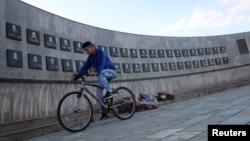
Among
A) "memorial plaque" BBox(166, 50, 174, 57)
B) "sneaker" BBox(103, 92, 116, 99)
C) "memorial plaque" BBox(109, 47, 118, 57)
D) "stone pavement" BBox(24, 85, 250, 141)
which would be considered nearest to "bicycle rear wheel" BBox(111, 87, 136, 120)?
"sneaker" BBox(103, 92, 116, 99)

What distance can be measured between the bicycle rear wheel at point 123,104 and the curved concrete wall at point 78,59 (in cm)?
185

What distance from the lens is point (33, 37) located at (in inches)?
281

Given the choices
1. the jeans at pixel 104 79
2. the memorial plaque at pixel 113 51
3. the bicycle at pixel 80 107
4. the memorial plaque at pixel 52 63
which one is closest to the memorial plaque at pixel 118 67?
the memorial plaque at pixel 113 51

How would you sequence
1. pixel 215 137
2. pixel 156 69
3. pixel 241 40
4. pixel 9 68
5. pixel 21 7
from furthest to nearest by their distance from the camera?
pixel 241 40
pixel 156 69
pixel 21 7
pixel 9 68
pixel 215 137

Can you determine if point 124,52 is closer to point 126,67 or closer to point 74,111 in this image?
point 126,67

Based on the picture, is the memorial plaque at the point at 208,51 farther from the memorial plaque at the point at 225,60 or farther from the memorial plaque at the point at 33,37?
the memorial plaque at the point at 33,37

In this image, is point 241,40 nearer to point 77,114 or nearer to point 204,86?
point 204,86

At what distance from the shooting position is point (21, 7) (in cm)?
696

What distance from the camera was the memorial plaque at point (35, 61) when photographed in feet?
22.4

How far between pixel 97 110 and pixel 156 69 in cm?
551

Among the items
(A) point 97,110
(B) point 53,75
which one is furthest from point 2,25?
(A) point 97,110

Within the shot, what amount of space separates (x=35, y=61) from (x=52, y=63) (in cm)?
71

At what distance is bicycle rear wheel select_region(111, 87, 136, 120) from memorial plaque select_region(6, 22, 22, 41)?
2.92 m

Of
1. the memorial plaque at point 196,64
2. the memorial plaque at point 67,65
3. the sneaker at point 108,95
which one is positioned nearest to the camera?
the sneaker at point 108,95
